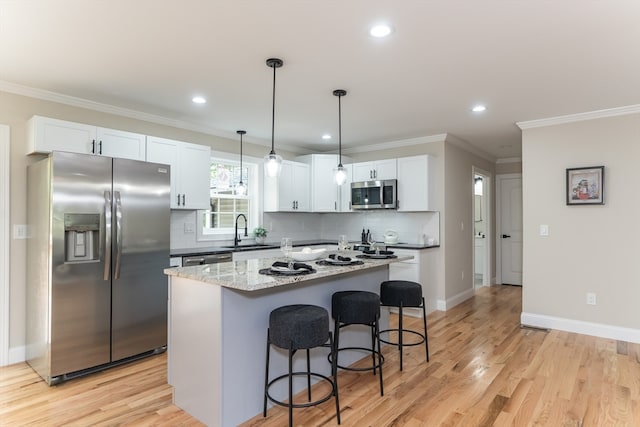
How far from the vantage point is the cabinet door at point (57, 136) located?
10.4ft

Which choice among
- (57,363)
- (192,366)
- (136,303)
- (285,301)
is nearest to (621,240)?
(285,301)

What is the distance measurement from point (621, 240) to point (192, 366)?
14.3 feet

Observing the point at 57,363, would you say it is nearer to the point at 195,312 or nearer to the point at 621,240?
the point at 195,312

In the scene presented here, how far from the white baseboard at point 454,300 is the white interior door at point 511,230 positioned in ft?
4.61

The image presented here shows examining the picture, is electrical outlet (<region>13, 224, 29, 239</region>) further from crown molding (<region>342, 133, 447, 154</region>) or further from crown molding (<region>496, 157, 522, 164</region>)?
crown molding (<region>496, 157, 522, 164</region>)

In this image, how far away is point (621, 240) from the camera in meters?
3.90

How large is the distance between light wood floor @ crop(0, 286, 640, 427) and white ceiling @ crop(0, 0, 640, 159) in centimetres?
218

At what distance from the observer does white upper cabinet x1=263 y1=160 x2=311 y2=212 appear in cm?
540

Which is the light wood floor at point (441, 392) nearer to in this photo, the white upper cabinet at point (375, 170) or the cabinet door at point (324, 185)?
the white upper cabinet at point (375, 170)

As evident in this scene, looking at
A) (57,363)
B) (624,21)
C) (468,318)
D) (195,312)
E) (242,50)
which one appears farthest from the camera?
(468,318)

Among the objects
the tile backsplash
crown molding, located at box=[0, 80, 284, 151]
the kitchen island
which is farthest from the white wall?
crown molding, located at box=[0, 80, 284, 151]

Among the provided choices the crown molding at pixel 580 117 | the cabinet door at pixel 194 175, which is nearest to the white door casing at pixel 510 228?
the crown molding at pixel 580 117

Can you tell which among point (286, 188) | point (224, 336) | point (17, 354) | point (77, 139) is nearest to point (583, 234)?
point (286, 188)

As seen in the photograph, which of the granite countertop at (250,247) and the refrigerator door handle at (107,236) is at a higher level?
the refrigerator door handle at (107,236)
